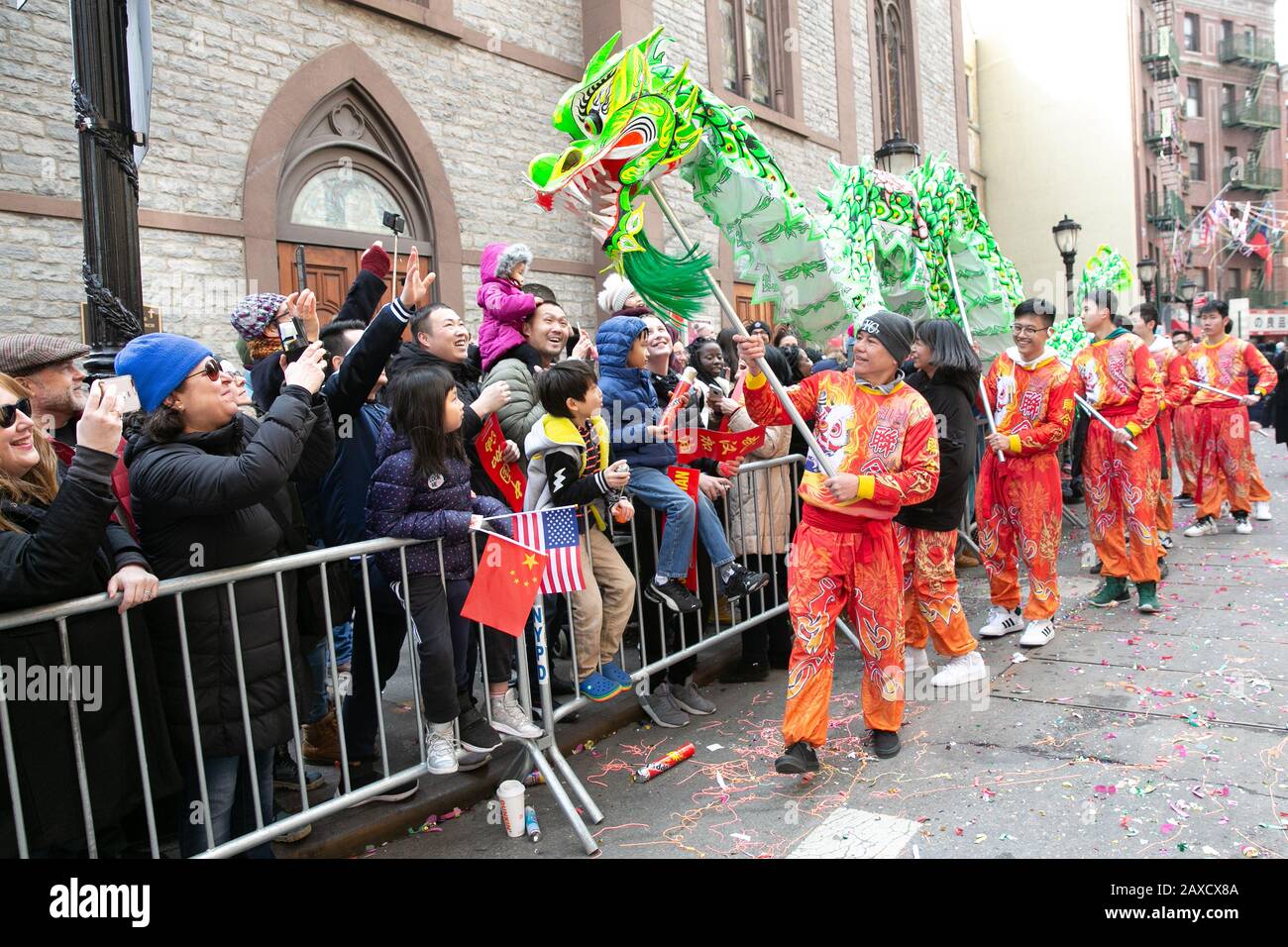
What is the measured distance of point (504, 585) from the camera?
3326 millimetres

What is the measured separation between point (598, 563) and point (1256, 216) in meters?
46.6

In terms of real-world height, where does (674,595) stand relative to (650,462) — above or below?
below

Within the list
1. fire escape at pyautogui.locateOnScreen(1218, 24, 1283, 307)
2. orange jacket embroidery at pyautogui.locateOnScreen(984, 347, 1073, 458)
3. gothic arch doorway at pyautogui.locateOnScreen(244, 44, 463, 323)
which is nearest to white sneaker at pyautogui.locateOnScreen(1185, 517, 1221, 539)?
orange jacket embroidery at pyautogui.locateOnScreen(984, 347, 1073, 458)

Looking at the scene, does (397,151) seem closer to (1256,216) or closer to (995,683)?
(995,683)

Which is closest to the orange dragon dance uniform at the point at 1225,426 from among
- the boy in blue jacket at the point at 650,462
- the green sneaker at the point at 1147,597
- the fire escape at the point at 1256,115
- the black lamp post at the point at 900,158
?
the green sneaker at the point at 1147,597

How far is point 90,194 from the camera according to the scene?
11.1ft

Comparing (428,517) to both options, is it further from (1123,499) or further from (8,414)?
(1123,499)

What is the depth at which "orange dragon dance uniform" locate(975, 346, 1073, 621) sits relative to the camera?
213 inches

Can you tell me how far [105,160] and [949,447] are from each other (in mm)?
4187

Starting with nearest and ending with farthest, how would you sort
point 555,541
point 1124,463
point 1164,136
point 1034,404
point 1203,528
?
point 555,541, point 1034,404, point 1124,463, point 1203,528, point 1164,136

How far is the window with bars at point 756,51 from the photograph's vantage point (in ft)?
44.5

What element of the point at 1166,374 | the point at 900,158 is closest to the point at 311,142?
the point at 900,158

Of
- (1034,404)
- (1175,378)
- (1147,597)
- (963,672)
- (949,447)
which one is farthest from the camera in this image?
(1175,378)
